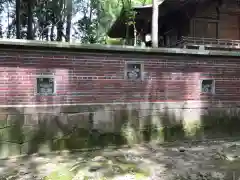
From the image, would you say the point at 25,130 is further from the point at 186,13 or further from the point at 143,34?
the point at 143,34

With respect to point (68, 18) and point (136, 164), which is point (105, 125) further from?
point (68, 18)

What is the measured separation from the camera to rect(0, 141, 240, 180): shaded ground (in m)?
4.91

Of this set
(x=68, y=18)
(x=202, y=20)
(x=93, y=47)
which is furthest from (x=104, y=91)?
(x=68, y=18)

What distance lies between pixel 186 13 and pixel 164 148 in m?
7.41

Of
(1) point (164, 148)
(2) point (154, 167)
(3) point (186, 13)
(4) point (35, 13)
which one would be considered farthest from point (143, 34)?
(2) point (154, 167)

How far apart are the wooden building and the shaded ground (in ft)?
19.5

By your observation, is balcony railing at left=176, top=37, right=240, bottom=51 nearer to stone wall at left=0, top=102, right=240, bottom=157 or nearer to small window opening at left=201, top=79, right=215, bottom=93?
small window opening at left=201, top=79, right=215, bottom=93

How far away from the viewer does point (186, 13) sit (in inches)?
480

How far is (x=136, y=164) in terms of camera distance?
5.58m

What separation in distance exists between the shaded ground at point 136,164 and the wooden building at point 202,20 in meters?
5.94

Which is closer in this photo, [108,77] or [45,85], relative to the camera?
[45,85]

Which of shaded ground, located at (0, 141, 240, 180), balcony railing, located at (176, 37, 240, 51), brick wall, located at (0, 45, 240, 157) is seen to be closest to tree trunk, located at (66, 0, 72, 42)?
balcony railing, located at (176, 37, 240, 51)

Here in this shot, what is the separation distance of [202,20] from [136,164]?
9.19 m

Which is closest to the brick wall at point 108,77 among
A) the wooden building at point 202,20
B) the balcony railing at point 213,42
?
the balcony railing at point 213,42
